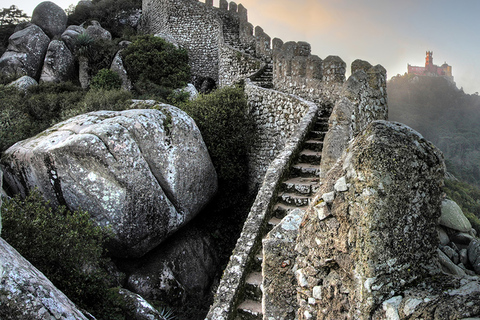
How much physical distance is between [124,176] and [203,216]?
4068 mm

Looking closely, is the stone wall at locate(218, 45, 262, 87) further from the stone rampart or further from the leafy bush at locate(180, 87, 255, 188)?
the leafy bush at locate(180, 87, 255, 188)

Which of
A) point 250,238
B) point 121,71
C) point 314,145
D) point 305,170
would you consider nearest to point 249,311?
point 250,238

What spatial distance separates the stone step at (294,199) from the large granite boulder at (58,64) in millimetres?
16983

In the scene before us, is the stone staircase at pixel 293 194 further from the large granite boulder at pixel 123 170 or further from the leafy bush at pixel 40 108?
the leafy bush at pixel 40 108

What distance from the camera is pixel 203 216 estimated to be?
12.1 meters

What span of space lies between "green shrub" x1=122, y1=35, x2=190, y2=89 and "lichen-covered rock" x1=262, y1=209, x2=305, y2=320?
604 inches

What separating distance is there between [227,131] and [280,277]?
8.81 m

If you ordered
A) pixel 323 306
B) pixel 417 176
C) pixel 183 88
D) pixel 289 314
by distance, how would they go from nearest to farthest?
1. pixel 417 176
2. pixel 323 306
3. pixel 289 314
4. pixel 183 88

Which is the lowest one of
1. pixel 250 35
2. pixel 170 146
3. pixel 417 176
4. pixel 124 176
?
pixel 124 176

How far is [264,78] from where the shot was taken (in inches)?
557

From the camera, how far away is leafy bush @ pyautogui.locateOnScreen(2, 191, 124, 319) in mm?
6582

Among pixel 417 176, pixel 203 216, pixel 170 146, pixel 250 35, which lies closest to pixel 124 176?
pixel 170 146

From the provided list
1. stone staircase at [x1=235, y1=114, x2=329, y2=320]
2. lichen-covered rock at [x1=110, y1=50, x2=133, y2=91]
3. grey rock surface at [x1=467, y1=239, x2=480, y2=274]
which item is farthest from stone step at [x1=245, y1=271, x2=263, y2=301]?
lichen-covered rock at [x1=110, y1=50, x2=133, y2=91]

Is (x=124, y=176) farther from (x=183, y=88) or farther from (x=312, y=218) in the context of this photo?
(x=183, y=88)
